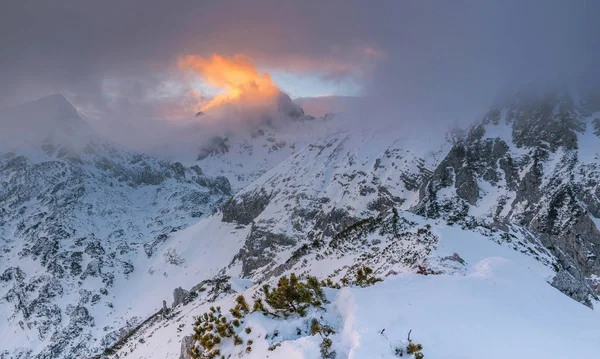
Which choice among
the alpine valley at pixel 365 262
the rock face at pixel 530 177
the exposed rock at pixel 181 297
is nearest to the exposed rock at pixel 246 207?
the alpine valley at pixel 365 262

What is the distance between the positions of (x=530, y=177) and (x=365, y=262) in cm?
7648

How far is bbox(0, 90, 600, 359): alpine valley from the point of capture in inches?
615

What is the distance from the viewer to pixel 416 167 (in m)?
142

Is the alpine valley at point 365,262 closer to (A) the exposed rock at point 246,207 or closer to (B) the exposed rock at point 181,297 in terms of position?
(B) the exposed rock at point 181,297

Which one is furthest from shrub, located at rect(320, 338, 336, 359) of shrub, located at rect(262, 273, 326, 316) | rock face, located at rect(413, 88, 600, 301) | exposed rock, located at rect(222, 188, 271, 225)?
exposed rock, located at rect(222, 188, 271, 225)

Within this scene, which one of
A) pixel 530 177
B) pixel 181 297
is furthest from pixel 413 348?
pixel 530 177

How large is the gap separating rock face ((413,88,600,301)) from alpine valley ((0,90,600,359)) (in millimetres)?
502

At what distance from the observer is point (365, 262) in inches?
1893

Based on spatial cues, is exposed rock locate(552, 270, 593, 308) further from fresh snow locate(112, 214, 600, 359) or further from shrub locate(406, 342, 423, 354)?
shrub locate(406, 342, 423, 354)

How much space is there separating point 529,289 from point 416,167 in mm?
127066

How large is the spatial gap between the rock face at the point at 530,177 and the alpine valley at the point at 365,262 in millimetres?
502

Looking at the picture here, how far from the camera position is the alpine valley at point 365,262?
51.2 feet

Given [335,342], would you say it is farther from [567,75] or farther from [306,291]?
[567,75]

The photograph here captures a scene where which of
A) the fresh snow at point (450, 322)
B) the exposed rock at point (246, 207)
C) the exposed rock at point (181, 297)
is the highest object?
the exposed rock at point (246, 207)
